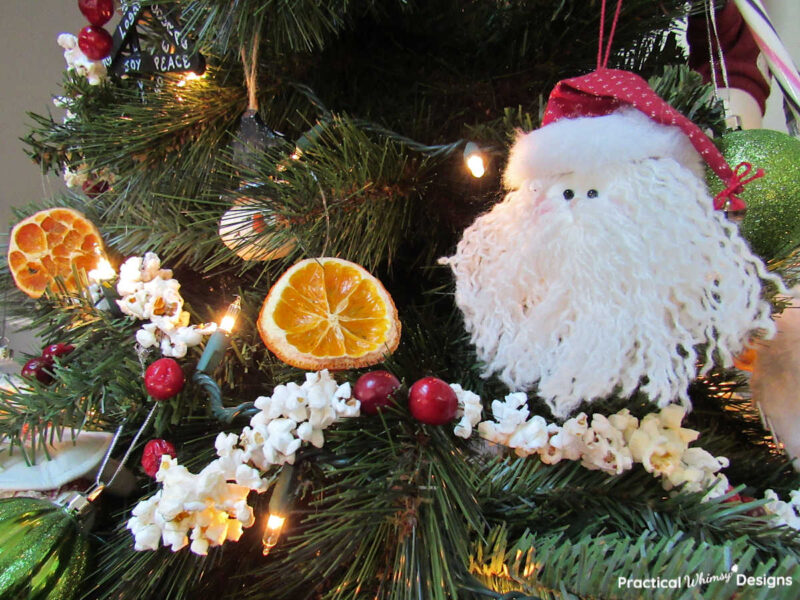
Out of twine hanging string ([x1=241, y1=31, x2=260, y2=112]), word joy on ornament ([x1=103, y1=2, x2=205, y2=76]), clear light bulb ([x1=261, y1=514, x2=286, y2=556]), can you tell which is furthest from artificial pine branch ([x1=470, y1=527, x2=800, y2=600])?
word joy on ornament ([x1=103, y1=2, x2=205, y2=76])

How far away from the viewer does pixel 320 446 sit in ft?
0.97

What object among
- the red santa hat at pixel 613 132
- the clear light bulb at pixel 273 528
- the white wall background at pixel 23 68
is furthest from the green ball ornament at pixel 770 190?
the white wall background at pixel 23 68

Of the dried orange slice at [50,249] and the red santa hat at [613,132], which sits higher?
the red santa hat at [613,132]

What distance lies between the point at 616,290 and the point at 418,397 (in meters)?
0.15

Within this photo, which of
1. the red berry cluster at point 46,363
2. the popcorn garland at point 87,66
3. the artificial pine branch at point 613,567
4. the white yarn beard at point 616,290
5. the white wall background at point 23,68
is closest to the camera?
the artificial pine branch at point 613,567

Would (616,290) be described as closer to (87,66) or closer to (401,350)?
(401,350)

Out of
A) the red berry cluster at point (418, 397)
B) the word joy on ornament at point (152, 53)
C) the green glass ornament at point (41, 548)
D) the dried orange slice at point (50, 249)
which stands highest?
the word joy on ornament at point (152, 53)

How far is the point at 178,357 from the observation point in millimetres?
370

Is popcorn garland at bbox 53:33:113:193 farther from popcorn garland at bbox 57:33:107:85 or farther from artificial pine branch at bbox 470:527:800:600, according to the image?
artificial pine branch at bbox 470:527:800:600

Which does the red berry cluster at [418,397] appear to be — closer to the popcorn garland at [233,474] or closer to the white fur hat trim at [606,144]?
the popcorn garland at [233,474]

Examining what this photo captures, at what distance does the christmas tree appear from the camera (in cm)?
28

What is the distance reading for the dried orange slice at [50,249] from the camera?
0.48m

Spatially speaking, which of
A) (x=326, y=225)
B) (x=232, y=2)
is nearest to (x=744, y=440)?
(x=326, y=225)

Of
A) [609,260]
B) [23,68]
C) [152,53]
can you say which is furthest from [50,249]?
[23,68]
